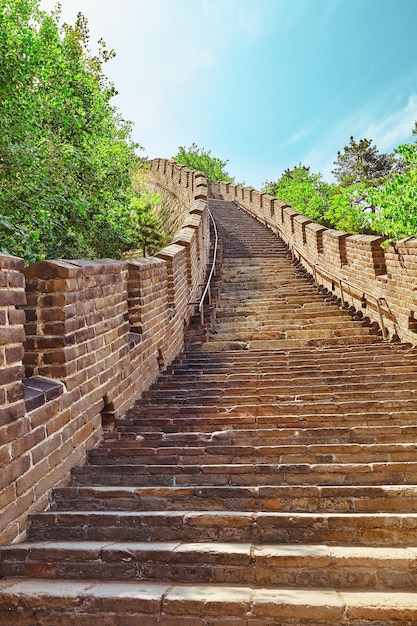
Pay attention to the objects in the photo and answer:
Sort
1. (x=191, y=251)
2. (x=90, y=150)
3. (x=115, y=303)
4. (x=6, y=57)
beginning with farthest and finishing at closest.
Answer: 1. (x=90, y=150)
2. (x=191, y=251)
3. (x=6, y=57)
4. (x=115, y=303)

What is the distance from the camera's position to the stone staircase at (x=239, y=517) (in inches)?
87.4

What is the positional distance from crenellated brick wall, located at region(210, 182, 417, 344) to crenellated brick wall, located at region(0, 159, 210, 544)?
3.82 metres

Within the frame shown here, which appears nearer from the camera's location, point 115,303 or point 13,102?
point 115,303

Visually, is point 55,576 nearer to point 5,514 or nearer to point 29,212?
point 5,514

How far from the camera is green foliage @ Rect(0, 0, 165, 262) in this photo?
7199mm

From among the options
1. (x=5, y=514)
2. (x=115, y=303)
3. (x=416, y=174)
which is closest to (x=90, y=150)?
(x=115, y=303)

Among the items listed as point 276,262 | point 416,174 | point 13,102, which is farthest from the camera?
point 276,262

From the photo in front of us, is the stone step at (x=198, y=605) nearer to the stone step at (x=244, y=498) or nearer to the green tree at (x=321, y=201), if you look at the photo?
the stone step at (x=244, y=498)

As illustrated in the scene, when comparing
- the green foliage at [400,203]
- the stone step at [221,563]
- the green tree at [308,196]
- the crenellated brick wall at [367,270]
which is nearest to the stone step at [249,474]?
the stone step at [221,563]

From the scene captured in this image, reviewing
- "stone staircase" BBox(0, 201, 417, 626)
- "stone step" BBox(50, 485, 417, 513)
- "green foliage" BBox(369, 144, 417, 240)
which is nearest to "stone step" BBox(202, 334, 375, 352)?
"stone staircase" BBox(0, 201, 417, 626)

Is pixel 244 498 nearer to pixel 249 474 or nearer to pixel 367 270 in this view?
pixel 249 474

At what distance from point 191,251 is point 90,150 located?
3.71 meters

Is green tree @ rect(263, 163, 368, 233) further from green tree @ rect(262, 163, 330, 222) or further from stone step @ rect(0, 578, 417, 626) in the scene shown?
stone step @ rect(0, 578, 417, 626)

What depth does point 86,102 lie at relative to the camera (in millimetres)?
11289
